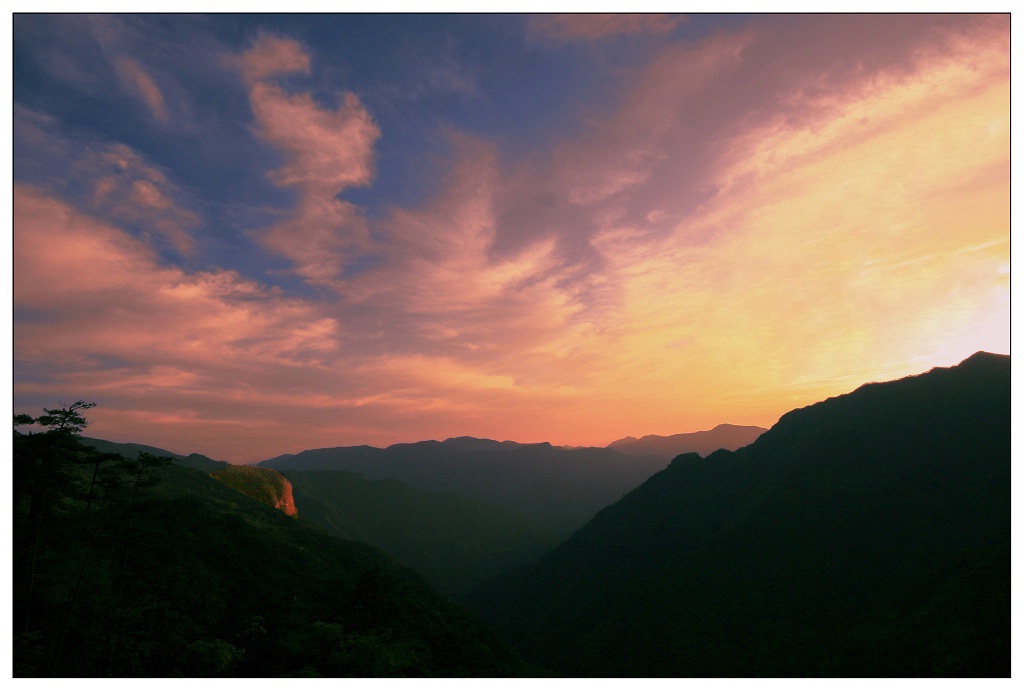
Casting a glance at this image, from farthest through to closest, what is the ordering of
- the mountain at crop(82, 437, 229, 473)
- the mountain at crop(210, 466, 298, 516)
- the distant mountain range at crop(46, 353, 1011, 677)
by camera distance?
1. the mountain at crop(82, 437, 229, 473)
2. the mountain at crop(210, 466, 298, 516)
3. the distant mountain range at crop(46, 353, 1011, 677)

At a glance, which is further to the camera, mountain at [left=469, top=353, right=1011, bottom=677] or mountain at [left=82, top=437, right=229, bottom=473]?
mountain at [left=82, top=437, right=229, bottom=473]

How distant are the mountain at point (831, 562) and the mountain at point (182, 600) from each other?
→ 34.0 meters

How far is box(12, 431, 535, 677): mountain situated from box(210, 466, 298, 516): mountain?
45.3 meters

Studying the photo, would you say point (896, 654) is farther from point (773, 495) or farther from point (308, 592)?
point (308, 592)

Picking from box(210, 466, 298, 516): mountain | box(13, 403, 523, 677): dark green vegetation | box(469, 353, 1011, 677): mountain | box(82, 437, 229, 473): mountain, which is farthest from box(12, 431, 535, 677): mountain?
box(82, 437, 229, 473): mountain

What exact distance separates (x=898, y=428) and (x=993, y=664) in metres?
58.0

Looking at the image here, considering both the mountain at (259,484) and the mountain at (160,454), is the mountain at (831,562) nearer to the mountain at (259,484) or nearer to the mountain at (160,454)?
the mountain at (259,484)

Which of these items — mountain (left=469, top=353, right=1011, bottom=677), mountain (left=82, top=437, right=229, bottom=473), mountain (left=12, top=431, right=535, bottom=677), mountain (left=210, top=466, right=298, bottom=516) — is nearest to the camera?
mountain (left=12, top=431, right=535, bottom=677)

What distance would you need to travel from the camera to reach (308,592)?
40062mm

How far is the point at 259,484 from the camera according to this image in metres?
95.9

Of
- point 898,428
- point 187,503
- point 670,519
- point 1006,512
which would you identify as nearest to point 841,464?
point 898,428

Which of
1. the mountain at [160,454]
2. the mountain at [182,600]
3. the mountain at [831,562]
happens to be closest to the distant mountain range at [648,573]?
the mountain at [182,600]

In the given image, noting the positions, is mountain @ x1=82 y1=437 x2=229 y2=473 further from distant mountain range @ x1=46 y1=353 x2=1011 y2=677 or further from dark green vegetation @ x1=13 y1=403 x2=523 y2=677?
dark green vegetation @ x1=13 y1=403 x2=523 y2=677

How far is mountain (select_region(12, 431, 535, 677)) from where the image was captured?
2169 cm
